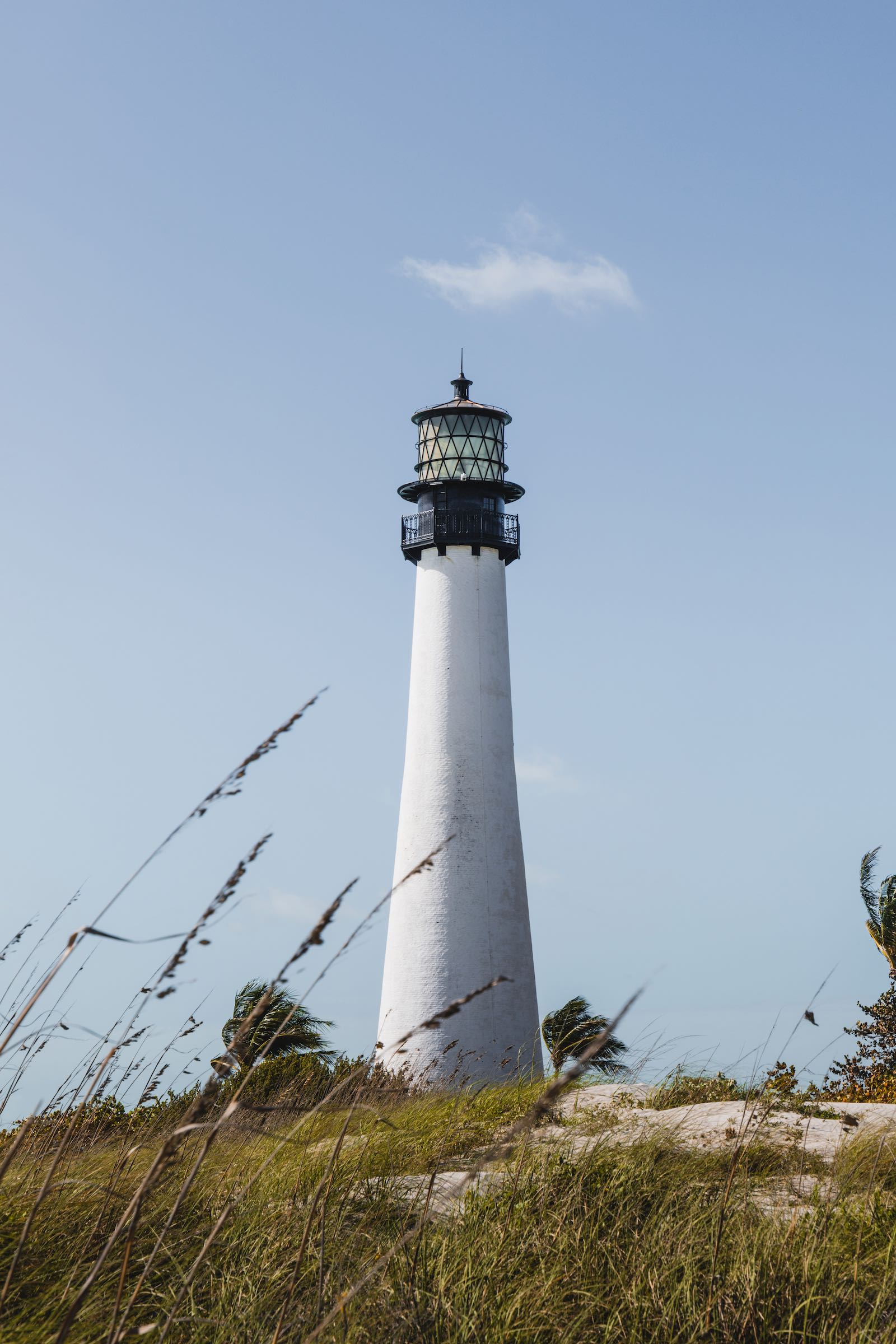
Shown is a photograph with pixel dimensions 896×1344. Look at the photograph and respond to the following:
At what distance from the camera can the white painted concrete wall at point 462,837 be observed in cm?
1898

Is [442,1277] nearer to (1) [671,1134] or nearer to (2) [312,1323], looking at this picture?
(2) [312,1323]

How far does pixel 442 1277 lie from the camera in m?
4.04

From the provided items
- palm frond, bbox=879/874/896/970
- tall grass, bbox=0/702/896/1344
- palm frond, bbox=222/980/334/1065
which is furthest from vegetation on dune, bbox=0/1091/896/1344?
palm frond, bbox=879/874/896/970

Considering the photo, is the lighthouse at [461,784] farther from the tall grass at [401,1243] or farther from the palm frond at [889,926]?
the tall grass at [401,1243]

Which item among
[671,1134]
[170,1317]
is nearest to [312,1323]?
[170,1317]

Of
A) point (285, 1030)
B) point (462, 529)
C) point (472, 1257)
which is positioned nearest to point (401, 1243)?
point (472, 1257)

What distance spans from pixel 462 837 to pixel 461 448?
24.6ft

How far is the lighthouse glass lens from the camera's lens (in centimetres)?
2191

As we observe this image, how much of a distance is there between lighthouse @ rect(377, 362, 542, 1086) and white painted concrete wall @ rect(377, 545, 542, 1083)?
23 mm

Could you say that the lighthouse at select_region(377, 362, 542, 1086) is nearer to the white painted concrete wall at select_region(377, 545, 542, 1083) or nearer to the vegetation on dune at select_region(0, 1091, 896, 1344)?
the white painted concrete wall at select_region(377, 545, 542, 1083)

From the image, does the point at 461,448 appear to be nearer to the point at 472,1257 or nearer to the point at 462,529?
the point at 462,529

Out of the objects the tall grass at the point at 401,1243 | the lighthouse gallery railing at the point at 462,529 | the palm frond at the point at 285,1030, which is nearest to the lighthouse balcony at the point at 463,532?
the lighthouse gallery railing at the point at 462,529

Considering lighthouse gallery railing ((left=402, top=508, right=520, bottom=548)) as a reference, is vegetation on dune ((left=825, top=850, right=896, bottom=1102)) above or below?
below

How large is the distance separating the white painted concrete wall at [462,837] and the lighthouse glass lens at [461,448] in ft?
5.34
